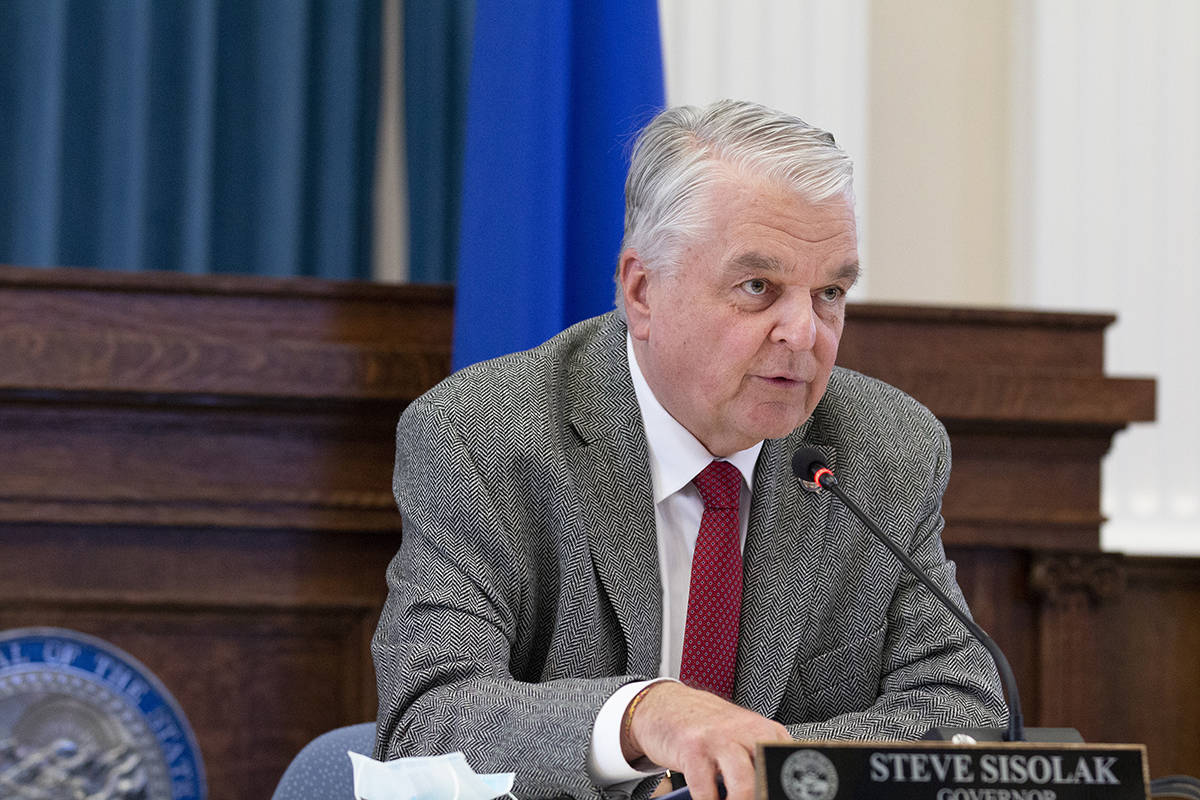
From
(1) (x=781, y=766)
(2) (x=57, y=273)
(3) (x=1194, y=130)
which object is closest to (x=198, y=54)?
(2) (x=57, y=273)

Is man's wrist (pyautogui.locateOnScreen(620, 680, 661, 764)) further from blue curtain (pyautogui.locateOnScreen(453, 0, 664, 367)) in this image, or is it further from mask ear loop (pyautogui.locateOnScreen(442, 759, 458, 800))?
blue curtain (pyautogui.locateOnScreen(453, 0, 664, 367))

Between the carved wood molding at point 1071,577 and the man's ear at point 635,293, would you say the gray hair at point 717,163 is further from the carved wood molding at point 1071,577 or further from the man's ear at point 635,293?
the carved wood molding at point 1071,577

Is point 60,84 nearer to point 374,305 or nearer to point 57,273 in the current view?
point 57,273

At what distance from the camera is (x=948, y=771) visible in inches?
37.3

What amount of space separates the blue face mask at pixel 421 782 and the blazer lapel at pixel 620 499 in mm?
599

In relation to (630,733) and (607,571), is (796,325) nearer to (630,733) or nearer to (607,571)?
(607,571)

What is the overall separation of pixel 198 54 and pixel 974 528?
219 centimetres

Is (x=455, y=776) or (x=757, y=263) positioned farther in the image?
(x=757, y=263)

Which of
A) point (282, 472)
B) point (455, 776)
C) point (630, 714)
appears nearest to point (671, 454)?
point (630, 714)

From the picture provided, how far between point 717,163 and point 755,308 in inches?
7.1

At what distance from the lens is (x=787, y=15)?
133 inches

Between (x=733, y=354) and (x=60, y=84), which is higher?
(x=60, y=84)

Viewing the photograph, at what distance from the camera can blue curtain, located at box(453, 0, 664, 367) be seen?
102 inches

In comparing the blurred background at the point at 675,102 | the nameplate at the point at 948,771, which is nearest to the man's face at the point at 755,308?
the nameplate at the point at 948,771
